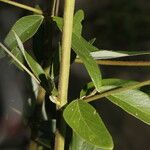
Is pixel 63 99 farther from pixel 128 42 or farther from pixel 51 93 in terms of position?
pixel 128 42

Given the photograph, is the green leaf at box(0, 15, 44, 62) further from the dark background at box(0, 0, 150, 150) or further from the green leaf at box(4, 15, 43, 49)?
the dark background at box(0, 0, 150, 150)

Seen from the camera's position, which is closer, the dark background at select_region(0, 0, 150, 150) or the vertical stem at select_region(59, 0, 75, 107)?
the vertical stem at select_region(59, 0, 75, 107)

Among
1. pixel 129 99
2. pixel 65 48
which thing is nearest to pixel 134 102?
pixel 129 99

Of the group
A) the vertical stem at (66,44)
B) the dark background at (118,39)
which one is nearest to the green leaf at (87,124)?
the vertical stem at (66,44)

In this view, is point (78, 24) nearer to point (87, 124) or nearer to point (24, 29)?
point (24, 29)

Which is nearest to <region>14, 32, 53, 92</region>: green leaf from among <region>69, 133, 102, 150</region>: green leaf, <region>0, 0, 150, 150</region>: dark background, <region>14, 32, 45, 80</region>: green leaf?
<region>14, 32, 45, 80</region>: green leaf

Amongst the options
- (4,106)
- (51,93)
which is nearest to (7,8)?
(4,106)

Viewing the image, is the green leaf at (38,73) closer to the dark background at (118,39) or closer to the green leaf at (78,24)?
the green leaf at (78,24)
